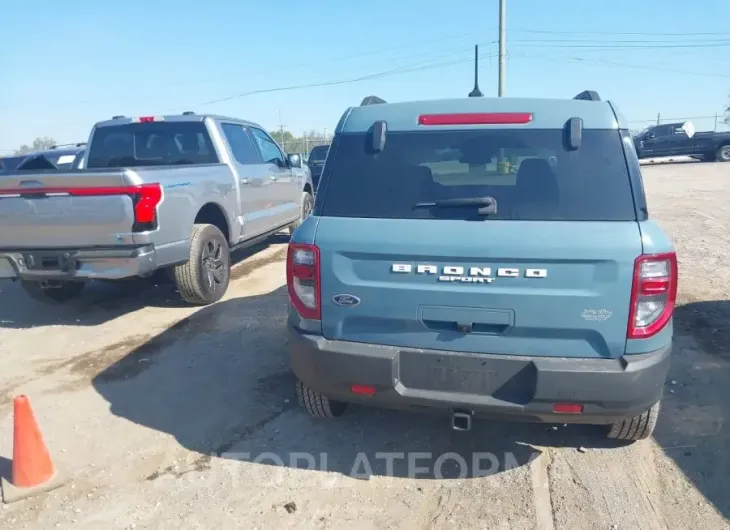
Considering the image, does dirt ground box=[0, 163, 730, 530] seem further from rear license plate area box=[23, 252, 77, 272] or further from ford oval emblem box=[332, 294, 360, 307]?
ford oval emblem box=[332, 294, 360, 307]

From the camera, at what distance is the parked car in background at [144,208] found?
516 cm

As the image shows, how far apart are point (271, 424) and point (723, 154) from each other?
2774 cm

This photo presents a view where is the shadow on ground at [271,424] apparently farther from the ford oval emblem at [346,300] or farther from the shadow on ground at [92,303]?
the shadow on ground at [92,303]

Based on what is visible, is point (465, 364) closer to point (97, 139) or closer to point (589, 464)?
point (589, 464)

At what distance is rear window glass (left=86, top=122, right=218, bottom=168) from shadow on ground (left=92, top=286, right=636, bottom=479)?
287 centimetres

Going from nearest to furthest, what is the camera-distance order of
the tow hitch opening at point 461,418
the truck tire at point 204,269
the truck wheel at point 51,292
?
the tow hitch opening at point 461,418, the truck tire at point 204,269, the truck wheel at point 51,292

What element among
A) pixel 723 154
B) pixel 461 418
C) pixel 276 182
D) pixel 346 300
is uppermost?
pixel 276 182

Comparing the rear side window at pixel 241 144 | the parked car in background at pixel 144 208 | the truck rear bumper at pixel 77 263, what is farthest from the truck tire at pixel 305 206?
the truck rear bumper at pixel 77 263

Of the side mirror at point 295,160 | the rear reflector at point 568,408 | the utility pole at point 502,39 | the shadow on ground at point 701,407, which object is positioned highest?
the utility pole at point 502,39

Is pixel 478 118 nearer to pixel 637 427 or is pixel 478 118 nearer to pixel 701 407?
pixel 637 427

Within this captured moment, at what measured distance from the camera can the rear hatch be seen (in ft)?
8.64

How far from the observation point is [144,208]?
204 inches

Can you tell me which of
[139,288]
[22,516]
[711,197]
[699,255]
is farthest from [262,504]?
[711,197]

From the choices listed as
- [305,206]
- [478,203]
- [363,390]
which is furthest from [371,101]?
[305,206]
